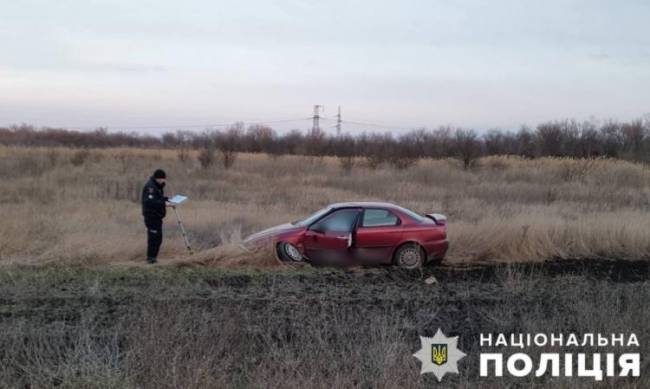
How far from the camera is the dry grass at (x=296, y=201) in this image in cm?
1354

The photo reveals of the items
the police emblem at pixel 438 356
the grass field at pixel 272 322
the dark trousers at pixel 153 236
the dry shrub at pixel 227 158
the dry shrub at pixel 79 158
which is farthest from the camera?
the dry shrub at pixel 79 158

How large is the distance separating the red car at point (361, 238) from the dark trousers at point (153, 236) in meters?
2.00

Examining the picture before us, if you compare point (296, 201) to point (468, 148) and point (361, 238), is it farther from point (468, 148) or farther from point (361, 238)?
point (468, 148)

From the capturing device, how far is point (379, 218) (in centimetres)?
1202

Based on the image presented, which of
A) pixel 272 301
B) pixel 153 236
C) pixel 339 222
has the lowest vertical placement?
pixel 272 301

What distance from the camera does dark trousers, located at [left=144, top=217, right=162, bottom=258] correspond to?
1240cm

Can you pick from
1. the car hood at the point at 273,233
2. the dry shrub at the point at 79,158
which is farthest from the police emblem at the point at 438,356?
the dry shrub at the point at 79,158

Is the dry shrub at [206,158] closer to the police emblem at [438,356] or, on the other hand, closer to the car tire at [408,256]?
the car tire at [408,256]

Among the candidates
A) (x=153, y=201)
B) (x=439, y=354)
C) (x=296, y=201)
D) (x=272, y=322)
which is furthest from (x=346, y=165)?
(x=439, y=354)

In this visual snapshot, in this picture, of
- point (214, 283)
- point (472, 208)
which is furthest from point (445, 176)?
point (214, 283)

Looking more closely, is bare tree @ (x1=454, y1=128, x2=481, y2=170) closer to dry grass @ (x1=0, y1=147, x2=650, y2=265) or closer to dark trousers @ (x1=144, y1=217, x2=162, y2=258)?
dry grass @ (x1=0, y1=147, x2=650, y2=265)

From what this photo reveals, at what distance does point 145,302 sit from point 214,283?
7.00ft

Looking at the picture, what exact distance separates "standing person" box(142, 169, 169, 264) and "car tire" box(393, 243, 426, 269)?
4706mm

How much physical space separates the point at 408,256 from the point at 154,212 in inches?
200
